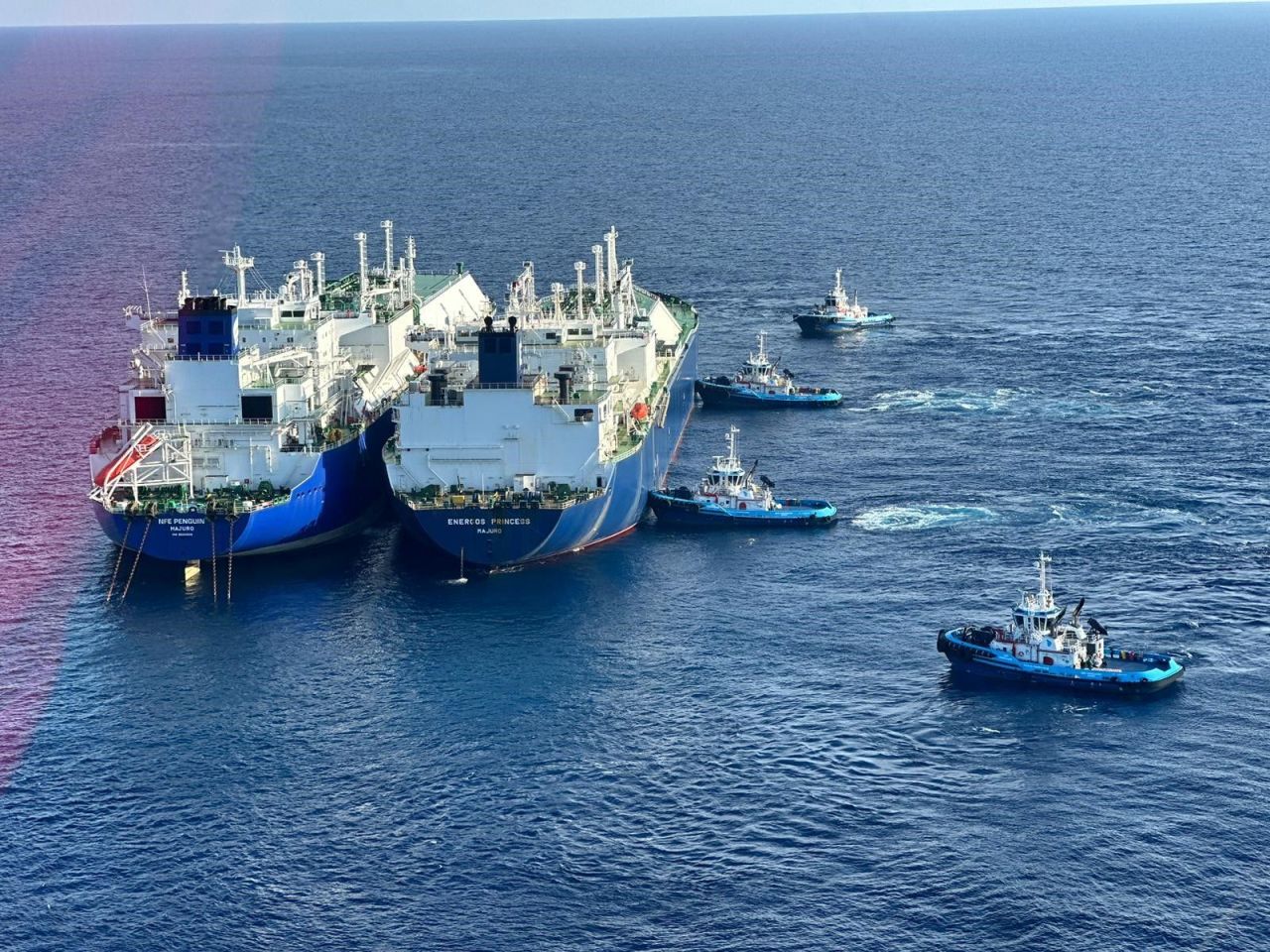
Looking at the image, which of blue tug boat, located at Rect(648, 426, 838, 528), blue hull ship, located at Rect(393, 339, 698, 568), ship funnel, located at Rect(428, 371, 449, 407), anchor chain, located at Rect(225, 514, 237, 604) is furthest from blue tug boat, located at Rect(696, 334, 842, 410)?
anchor chain, located at Rect(225, 514, 237, 604)

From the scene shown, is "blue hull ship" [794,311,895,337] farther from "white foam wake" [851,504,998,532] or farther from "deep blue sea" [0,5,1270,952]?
"white foam wake" [851,504,998,532]

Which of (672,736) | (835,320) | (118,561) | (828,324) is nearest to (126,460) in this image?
(118,561)

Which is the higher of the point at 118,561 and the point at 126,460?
the point at 126,460

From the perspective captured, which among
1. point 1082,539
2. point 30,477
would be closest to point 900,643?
point 1082,539

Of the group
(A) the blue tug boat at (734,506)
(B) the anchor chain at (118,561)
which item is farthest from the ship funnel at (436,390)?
(B) the anchor chain at (118,561)

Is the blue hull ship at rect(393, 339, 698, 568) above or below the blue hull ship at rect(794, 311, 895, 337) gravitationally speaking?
below

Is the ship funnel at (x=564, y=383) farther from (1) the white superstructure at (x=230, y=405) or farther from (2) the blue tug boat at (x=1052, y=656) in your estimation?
(2) the blue tug boat at (x=1052, y=656)

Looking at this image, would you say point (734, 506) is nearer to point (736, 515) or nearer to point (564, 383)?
point (736, 515)
